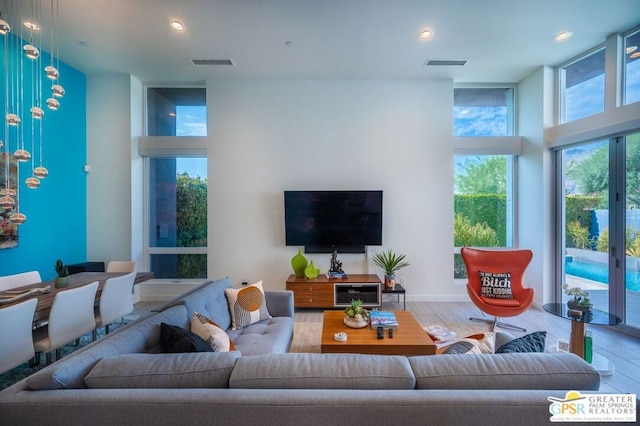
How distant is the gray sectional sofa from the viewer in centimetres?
108

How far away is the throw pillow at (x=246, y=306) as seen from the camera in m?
2.62

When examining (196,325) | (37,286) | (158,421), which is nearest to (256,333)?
(196,325)

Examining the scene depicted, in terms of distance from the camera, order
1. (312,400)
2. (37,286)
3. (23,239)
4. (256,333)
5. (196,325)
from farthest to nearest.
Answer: (23,239) < (37,286) < (256,333) < (196,325) < (312,400)

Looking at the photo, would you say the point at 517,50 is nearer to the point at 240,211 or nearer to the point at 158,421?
the point at 240,211

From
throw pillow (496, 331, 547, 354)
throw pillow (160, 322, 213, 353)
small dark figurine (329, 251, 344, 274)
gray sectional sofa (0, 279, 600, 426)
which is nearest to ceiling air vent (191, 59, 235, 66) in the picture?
small dark figurine (329, 251, 344, 274)

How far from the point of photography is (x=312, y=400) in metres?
1.09

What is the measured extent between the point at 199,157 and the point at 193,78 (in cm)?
129

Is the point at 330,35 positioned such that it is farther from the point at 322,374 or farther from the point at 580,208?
the point at 580,208

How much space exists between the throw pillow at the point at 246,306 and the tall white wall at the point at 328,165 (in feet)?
6.14

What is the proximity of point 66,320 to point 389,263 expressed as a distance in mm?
3825

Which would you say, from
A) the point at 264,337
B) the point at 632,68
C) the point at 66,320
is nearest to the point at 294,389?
the point at 264,337

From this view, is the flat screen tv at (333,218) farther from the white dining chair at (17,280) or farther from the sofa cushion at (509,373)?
the sofa cushion at (509,373)

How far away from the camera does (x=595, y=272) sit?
3703 millimetres

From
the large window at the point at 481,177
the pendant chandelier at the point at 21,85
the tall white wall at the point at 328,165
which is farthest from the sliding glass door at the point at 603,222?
the pendant chandelier at the point at 21,85
